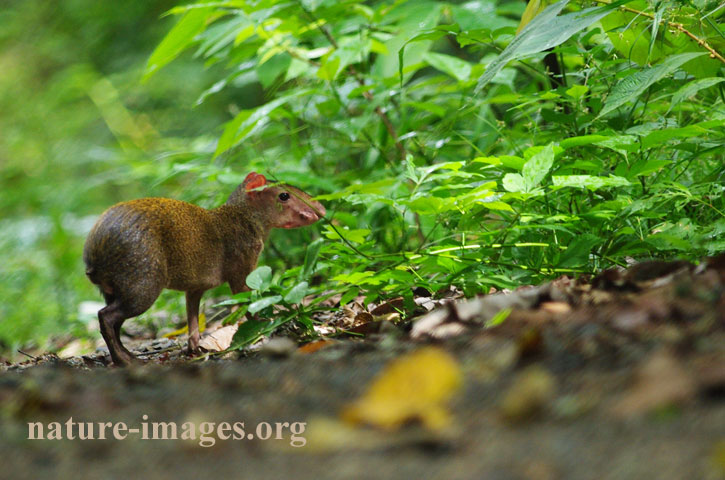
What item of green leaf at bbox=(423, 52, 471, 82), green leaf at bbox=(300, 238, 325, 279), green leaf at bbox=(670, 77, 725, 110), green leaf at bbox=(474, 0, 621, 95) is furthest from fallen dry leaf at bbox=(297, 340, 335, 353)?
green leaf at bbox=(423, 52, 471, 82)

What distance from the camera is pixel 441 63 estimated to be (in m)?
3.33

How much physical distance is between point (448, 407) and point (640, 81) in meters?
1.27

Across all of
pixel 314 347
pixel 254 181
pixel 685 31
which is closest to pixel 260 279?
pixel 314 347

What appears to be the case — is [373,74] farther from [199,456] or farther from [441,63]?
[199,456]

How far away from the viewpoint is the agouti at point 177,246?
8.24ft

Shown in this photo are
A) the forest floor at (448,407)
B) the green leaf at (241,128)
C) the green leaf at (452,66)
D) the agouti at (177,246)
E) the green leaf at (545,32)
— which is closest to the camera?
the forest floor at (448,407)

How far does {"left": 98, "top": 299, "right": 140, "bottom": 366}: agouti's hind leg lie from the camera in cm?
253

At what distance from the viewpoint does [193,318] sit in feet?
9.48

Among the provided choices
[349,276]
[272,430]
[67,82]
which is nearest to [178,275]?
[349,276]

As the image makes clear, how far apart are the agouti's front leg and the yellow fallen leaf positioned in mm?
1755

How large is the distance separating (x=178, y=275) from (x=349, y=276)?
35.1 inches

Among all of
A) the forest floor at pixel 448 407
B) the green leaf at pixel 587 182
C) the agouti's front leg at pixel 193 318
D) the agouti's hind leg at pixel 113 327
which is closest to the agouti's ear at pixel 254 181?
the agouti's front leg at pixel 193 318

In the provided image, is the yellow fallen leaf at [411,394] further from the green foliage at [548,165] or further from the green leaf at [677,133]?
the green leaf at [677,133]

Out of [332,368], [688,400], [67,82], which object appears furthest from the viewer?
[67,82]
